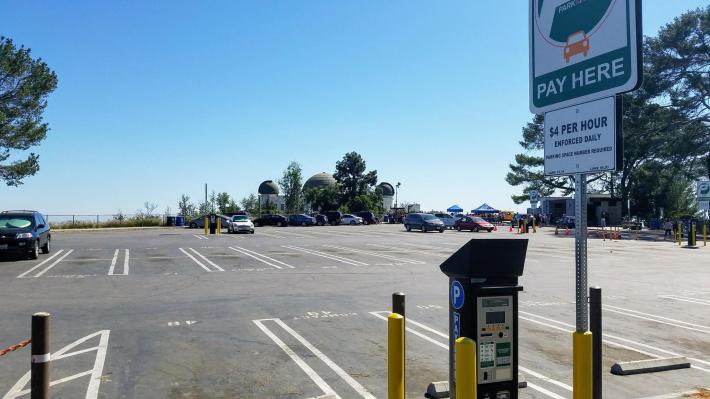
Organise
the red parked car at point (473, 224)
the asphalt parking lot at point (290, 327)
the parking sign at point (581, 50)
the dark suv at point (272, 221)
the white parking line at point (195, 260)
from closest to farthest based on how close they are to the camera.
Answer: the parking sign at point (581, 50)
the asphalt parking lot at point (290, 327)
the white parking line at point (195, 260)
the red parked car at point (473, 224)
the dark suv at point (272, 221)

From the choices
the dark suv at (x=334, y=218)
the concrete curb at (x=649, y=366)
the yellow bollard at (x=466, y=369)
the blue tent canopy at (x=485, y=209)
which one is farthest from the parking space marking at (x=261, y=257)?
the blue tent canopy at (x=485, y=209)

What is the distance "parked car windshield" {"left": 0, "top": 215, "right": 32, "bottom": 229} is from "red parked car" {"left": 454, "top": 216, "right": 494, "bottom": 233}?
35410mm

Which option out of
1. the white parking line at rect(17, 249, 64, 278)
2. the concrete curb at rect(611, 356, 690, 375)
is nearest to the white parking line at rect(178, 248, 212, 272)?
the white parking line at rect(17, 249, 64, 278)

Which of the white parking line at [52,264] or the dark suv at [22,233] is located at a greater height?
the dark suv at [22,233]

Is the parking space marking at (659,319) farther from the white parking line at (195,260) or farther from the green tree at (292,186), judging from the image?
the green tree at (292,186)

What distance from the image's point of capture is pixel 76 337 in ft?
26.1

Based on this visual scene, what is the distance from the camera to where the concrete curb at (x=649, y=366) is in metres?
6.39

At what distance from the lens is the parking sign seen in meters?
3.72

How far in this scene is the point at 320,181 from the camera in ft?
321

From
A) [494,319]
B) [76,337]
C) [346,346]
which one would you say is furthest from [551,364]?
[76,337]

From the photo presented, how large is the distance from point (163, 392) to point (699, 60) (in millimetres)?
52230

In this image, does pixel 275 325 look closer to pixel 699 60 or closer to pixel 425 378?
pixel 425 378

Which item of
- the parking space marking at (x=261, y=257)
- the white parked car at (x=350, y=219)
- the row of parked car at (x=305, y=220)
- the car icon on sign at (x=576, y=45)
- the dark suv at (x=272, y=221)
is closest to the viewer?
the car icon on sign at (x=576, y=45)

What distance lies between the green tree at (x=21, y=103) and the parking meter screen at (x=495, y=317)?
1571 inches
